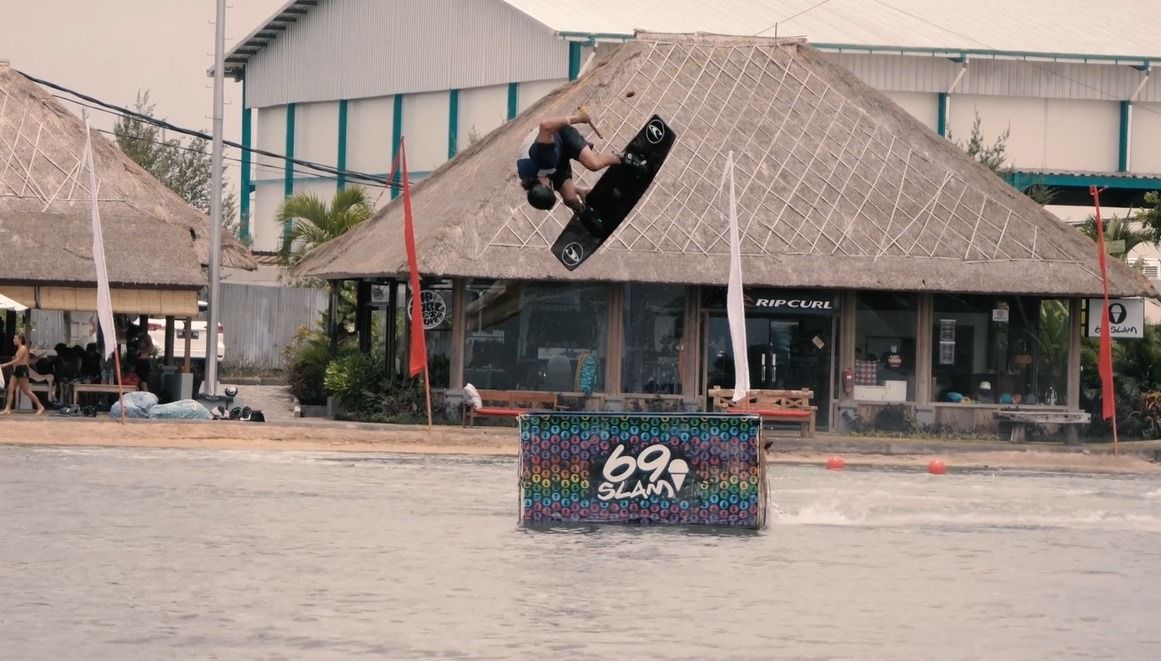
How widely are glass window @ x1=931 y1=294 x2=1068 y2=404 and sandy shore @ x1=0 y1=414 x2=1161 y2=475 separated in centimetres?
265

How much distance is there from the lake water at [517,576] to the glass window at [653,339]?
1153cm

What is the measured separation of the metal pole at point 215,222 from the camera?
1459 inches

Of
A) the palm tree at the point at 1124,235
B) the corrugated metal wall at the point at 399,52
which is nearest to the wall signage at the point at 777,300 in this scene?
the palm tree at the point at 1124,235

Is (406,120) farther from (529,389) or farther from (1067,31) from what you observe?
(529,389)

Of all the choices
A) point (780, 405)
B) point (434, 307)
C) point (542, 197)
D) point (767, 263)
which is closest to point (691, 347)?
point (780, 405)

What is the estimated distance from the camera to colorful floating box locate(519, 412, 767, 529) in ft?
63.2

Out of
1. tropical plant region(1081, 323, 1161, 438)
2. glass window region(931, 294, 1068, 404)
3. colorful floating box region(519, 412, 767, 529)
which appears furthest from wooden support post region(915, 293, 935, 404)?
colorful floating box region(519, 412, 767, 529)

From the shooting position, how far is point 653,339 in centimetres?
3738

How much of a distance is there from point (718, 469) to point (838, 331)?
18807 millimetres

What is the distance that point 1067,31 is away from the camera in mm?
68812

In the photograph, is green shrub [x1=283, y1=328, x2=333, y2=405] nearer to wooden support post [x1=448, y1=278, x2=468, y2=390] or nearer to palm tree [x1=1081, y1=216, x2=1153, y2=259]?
wooden support post [x1=448, y1=278, x2=468, y2=390]

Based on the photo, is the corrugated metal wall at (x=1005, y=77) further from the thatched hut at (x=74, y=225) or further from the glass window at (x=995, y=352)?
the thatched hut at (x=74, y=225)

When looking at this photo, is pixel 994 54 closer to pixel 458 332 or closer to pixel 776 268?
pixel 776 268

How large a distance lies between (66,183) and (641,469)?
71.7 feet
